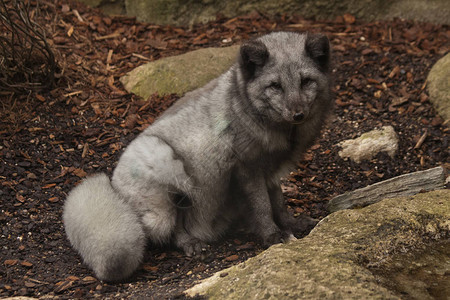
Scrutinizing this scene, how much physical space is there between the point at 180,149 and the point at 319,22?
4266 mm

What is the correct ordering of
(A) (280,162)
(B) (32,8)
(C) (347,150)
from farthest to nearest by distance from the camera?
(B) (32,8) < (C) (347,150) < (A) (280,162)

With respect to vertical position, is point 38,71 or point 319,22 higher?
point 38,71

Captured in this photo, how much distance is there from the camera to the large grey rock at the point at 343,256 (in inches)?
113

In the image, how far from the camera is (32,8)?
23.6 feet

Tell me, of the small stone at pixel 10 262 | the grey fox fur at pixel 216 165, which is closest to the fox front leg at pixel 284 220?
the grey fox fur at pixel 216 165

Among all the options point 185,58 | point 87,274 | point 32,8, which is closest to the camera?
point 87,274

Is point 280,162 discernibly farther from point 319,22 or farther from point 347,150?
point 319,22

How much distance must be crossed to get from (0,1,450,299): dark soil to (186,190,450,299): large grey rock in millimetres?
507

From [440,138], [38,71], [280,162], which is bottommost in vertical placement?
[440,138]

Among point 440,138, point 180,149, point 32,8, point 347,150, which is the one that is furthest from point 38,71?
point 440,138

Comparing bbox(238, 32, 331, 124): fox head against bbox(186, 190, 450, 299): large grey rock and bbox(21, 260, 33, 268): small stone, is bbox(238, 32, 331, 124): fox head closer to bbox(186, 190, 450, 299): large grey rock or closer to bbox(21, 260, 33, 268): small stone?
bbox(186, 190, 450, 299): large grey rock

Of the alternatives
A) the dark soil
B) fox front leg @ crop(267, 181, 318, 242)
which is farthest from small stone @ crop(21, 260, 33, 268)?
fox front leg @ crop(267, 181, 318, 242)

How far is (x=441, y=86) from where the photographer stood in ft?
20.8

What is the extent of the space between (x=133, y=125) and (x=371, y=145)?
269 cm
